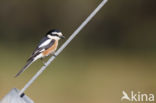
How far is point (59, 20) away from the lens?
3453 mm

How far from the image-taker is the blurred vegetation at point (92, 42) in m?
3.21

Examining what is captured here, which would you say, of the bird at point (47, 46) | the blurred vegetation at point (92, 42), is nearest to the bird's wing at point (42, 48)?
the bird at point (47, 46)

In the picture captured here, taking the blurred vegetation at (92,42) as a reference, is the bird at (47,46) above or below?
below

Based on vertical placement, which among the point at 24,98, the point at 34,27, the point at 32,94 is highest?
the point at 34,27

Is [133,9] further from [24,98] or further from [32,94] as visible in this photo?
[24,98]

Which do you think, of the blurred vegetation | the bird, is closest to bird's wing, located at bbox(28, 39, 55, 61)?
the bird

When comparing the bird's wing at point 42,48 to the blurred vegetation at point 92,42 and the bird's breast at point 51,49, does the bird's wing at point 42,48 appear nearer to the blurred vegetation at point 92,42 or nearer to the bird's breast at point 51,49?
the bird's breast at point 51,49

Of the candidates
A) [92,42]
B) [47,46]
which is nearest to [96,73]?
[92,42]

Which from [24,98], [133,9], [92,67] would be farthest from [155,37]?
[24,98]

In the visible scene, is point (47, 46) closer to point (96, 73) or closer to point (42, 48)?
point (42, 48)

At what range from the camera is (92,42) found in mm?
3572

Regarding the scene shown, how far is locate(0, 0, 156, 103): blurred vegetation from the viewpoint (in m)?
3.21

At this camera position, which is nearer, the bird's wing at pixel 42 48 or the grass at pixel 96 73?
the bird's wing at pixel 42 48

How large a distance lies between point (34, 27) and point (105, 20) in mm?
614
